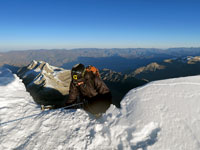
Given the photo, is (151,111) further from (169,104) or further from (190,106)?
(190,106)

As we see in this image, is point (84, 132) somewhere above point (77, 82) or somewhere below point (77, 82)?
below

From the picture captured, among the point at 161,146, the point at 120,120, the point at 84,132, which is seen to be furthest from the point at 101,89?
the point at 161,146

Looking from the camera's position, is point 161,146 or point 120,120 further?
point 120,120

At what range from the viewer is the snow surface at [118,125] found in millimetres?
4281

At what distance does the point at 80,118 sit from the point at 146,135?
10.0ft

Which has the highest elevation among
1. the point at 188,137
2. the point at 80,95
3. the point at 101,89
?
the point at 101,89

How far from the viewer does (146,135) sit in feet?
15.2

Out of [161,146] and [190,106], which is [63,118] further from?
[190,106]

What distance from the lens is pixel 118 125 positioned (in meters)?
5.16

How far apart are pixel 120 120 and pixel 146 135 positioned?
1209mm

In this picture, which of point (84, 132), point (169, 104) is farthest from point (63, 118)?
point (169, 104)

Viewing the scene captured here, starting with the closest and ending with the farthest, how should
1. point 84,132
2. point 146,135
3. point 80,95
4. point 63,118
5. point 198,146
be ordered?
point 198,146, point 146,135, point 84,132, point 63,118, point 80,95

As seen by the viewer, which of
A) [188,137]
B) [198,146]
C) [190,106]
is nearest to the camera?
[198,146]

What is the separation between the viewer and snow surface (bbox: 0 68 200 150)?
428 centimetres
